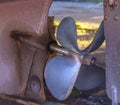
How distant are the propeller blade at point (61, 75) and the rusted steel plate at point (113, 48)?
19.7 inches

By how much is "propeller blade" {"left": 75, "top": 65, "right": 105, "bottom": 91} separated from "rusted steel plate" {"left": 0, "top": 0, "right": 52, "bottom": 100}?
1.15 ft

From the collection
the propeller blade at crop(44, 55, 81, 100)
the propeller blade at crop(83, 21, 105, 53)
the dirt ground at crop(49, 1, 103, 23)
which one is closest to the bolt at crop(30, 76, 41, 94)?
the propeller blade at crop(44, 55, 81, 100)

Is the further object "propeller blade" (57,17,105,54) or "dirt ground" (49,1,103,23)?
"dirt ground" (49,1,103,23)

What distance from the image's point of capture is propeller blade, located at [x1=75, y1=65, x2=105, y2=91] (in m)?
3.39

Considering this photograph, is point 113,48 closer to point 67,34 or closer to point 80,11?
point 67,34

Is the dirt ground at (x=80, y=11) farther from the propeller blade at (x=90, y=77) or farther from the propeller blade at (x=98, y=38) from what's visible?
the propeller blade at (x=98, y=38)

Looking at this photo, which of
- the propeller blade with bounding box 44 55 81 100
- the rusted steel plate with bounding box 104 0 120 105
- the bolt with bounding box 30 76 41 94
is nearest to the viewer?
the rusted steel plate with bounding box 104 0 120 105

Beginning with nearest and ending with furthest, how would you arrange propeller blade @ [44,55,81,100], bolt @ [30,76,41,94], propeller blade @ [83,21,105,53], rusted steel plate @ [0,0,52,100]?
propeller blade @ [83,21,105,53] → propeller blade @ [44,55,81,100] → rusted steel plate @ [0,0,52,100] → bolt @ [30,76,41,94]

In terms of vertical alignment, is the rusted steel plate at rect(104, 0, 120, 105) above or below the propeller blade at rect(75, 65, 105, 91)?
above

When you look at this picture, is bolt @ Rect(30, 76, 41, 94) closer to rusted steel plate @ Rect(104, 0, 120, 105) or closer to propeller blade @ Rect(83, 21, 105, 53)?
propeller blade @ Rect(83, 21, 105, 53)

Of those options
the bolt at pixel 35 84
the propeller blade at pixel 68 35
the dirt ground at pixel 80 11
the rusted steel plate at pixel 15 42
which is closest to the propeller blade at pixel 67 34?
the propeller blade at pixel 68 35

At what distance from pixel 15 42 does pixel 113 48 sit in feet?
3.76

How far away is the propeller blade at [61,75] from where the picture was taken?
3230mm

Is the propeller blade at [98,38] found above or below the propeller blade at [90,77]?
above
